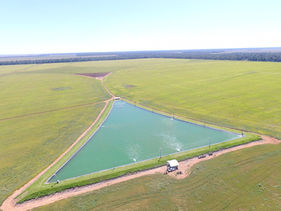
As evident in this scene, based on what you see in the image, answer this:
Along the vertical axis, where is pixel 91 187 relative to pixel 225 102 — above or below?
below

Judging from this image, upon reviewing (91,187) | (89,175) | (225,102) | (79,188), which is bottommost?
(79,188)

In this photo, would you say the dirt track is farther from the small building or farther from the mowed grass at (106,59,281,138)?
the mowed grass at (106,59,281,138)

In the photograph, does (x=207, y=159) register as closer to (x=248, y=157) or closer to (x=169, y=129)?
(x=248, y=157)

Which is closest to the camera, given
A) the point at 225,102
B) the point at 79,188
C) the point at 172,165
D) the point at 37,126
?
the point at 79,188

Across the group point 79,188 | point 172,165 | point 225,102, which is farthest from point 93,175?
point 225,102

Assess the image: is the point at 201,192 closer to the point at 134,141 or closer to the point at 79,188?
the point at 79,188

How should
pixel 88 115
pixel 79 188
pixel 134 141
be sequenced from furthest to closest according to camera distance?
pixel 88 115, pixel 134 141, pixel 79 188
